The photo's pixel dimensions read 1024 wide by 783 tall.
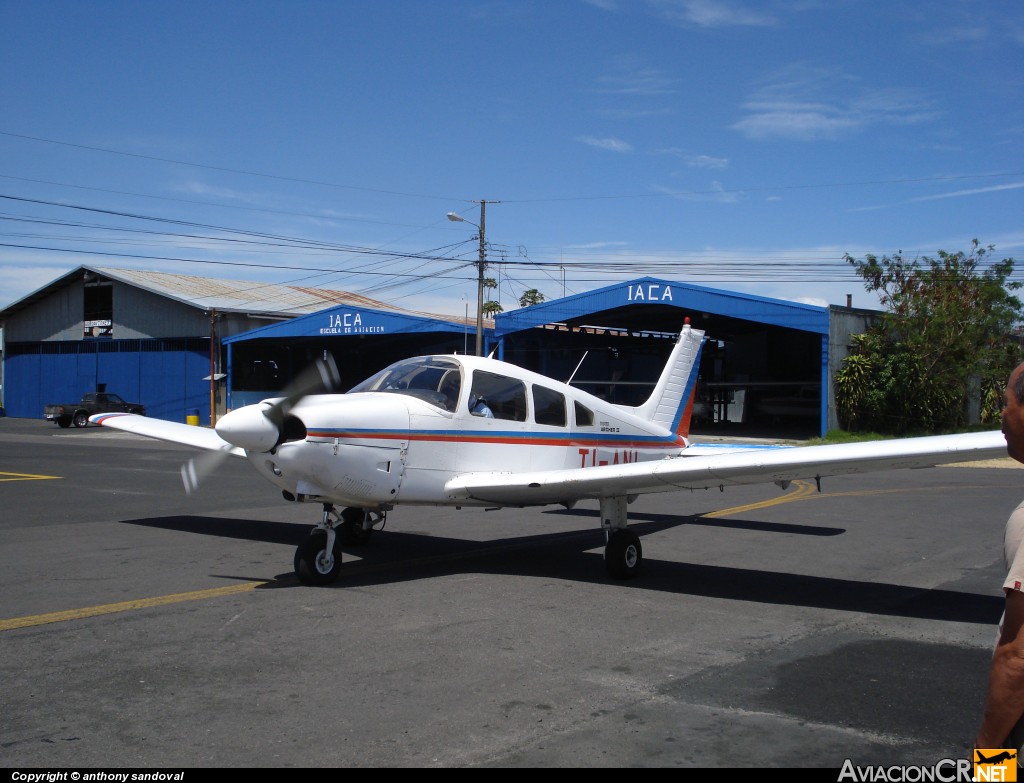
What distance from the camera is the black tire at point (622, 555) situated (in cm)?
908

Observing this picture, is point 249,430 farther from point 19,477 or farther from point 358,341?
point 358,341

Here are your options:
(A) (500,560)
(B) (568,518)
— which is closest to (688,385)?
(B) (568,518)

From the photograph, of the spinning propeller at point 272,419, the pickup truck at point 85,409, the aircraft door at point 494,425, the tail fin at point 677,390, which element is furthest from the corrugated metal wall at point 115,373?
the spinning propeller at point 272,419

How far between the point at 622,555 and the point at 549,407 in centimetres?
205

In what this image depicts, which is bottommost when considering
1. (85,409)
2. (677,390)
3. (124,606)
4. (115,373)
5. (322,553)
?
(124,606)

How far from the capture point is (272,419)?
8.06 metres

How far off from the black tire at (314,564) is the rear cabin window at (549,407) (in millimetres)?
2869

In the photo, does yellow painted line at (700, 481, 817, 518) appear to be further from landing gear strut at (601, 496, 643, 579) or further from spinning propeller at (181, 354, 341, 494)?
spinning propeller at (181, 354, 341, 494)

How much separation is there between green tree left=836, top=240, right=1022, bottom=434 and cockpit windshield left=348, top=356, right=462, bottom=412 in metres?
26.8

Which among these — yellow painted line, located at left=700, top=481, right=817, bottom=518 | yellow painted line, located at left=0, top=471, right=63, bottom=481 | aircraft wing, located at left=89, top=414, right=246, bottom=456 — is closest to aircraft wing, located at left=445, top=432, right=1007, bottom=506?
aircraft wing, located at left=89, top=414, right=246, bottom=456

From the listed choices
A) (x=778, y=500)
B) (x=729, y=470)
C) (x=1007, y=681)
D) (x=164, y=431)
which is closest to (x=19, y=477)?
(x=164, y=431)

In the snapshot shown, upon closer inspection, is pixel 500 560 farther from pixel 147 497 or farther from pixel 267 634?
pixel 147 497

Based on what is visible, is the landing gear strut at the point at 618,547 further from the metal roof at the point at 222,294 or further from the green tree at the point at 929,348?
the metal roof at the point at 222,294

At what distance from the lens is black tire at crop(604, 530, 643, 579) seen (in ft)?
29.8
